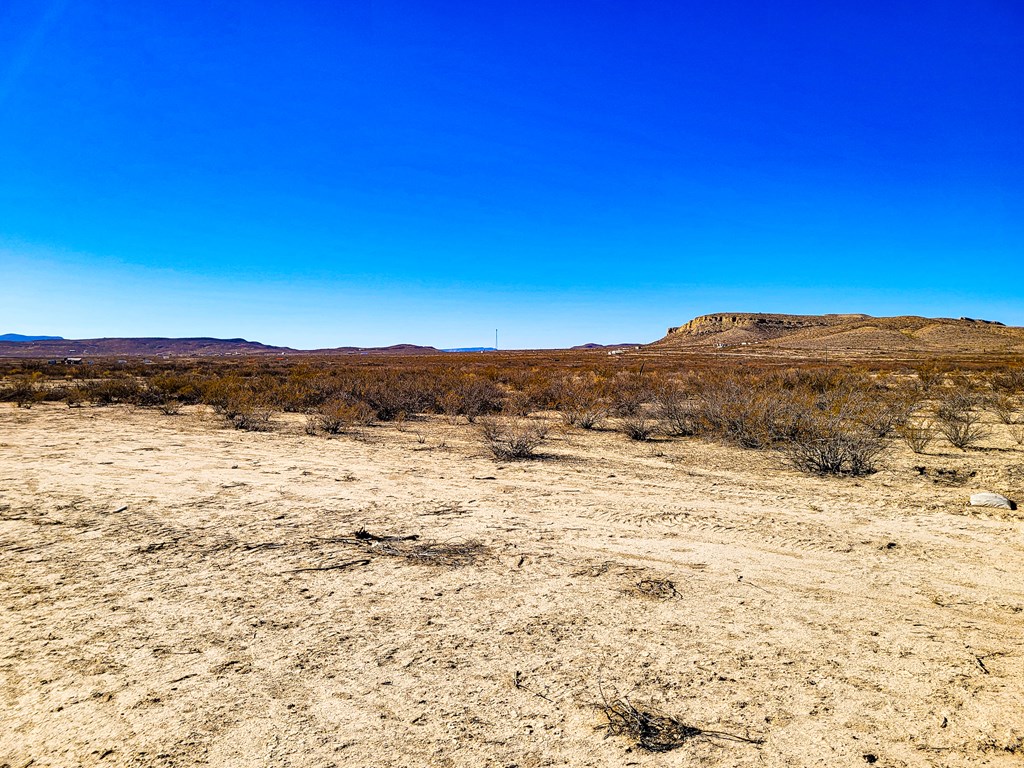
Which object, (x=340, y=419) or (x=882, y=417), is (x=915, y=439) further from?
(x=340, y=419)

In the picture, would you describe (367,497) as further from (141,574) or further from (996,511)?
(996,511)

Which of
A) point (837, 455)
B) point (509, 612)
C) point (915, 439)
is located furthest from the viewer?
point (915, 439)

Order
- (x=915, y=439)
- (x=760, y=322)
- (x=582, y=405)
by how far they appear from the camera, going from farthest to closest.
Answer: (x=760, y=322) → (x=582, y=405) → (x=915, y=439)

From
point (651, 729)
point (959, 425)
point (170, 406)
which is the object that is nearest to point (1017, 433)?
point (959, 425)

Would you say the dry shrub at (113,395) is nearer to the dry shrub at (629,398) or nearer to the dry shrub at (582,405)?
the dry shrub at (582,405)

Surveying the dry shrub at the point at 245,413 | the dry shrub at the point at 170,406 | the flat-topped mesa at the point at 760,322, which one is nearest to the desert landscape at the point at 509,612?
the dry shrub at the point at 245,413

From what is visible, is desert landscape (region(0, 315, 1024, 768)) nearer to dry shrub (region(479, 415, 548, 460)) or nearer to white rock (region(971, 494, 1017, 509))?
white rock (region(971, 494, 1017, 509))

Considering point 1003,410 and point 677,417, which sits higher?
point 1003,410

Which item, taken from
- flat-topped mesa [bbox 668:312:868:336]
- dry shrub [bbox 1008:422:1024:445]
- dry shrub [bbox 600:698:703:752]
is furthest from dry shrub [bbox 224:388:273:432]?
flat-topped mesa [bbox 668:312:868:336]

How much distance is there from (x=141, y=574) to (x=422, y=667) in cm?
266

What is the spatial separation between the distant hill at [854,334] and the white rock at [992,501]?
218 ft

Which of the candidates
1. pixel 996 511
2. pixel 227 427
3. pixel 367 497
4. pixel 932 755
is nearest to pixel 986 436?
pixel 996 511

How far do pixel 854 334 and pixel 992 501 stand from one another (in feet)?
331

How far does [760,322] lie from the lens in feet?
428
